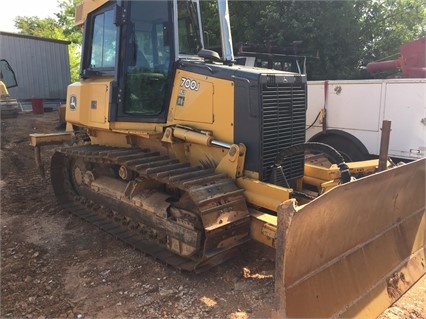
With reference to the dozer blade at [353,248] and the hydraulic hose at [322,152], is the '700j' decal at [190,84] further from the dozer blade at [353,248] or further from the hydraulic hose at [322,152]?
the dozer blade at [353,248]

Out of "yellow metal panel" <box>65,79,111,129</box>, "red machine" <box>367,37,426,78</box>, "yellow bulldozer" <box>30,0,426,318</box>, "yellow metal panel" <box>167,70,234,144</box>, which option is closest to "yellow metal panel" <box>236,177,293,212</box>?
"yellow bulldozer" <box>30,0,426,318</box>

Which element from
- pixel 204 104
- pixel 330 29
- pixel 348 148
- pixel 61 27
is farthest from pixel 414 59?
pixel 61 27

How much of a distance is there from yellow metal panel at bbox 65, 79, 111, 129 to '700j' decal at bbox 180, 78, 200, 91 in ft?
3.20

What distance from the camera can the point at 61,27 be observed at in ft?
107

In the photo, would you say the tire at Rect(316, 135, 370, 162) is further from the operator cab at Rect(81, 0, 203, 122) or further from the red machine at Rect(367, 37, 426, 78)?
the operator cab at Rect(81, 0, 203, 122)

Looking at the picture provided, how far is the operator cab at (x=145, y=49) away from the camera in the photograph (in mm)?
4352

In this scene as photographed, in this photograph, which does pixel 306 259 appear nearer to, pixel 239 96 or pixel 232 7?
pixel 239 96

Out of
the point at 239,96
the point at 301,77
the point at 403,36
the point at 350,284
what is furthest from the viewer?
the point at 403,36

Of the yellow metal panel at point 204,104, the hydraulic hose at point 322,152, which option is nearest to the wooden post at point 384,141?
the hydraulic hose at point 322,152

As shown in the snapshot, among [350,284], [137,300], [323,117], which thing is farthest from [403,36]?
[137,300]

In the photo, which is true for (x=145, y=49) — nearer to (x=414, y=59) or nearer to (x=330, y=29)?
(x=414, y=59)

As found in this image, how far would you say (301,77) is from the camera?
4.30m

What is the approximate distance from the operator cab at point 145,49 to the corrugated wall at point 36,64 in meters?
13.0

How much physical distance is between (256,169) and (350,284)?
1357 mm
